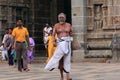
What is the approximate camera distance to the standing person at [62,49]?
48.9ft

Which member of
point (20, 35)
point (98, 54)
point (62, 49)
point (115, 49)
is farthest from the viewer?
point (98, 54)

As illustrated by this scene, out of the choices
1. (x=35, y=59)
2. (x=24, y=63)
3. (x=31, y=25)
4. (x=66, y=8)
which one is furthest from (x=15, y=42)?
(x=66, y=8)

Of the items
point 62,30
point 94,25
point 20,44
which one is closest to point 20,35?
point 20,44

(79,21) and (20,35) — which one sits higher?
(79,21)

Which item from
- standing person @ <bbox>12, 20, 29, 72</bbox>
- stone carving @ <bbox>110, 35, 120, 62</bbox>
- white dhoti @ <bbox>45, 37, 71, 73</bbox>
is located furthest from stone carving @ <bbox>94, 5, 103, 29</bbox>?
white dhoti @ <bbox>45, 37, 71, 73</bbox>

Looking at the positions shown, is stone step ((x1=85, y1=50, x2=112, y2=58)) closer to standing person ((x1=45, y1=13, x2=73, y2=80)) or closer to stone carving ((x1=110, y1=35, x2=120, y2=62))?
stone carving ((x1=110, y1=35, x2=120, y2=62))

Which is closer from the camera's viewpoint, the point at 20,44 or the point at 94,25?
the point at 20,44

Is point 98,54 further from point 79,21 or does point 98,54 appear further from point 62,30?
point 62,30

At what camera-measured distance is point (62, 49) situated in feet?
48.8

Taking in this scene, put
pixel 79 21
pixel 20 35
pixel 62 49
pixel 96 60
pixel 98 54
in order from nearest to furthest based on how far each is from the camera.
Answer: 1. pixel 62 49
2. pixel 20 35
3. pixel 96 60
4. pixel 98 54
5. pixel 79 21

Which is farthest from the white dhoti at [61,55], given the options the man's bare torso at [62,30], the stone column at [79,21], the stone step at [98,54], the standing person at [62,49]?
the stone column at [79,21]

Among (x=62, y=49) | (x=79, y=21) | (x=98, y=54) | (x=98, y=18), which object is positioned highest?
(x=98, y=18)

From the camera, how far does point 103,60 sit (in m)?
24.5

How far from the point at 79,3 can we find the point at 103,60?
2912 mm
